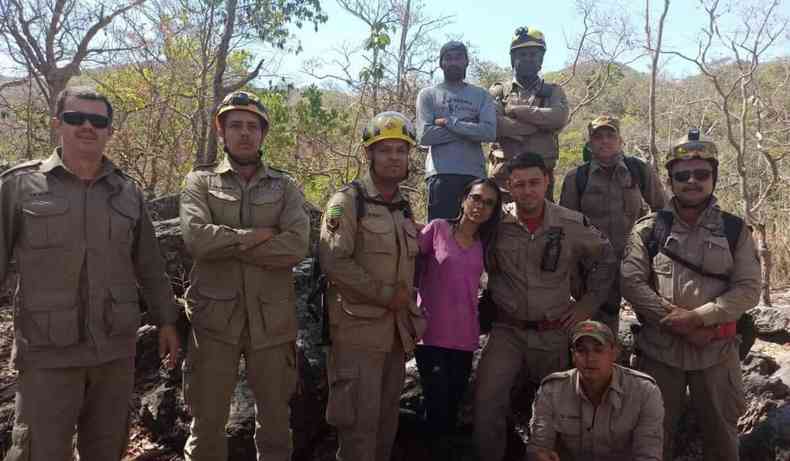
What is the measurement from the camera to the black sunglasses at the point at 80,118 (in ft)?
10.6

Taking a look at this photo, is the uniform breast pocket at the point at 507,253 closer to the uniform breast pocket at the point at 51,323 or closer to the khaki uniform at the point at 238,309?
the khaki uniform at the point at 238,309

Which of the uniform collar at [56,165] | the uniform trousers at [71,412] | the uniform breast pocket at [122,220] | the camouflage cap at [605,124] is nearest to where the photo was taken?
the uniform trousers at [71,412]

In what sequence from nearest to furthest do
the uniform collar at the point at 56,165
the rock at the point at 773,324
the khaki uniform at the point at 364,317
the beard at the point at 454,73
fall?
the uniform collar at the point at 56,165
the khaki uniform at the point at 364,317
the beard at the point at 454,73
the rock at the point at 773,324

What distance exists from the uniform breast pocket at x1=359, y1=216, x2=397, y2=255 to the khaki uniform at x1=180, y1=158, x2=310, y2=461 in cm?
37

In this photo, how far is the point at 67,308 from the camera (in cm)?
316

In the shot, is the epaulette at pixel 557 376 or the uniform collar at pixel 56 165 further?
the epaulette at pixel 557 376

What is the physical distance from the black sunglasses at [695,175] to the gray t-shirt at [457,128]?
1553 millimetres

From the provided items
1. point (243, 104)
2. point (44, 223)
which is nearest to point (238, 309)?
point (44, 223)

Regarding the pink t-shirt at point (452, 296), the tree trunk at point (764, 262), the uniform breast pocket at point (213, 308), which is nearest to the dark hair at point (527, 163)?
the pink t-shirt at point (452, 296)

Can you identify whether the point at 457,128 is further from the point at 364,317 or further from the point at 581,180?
the point at 364,317

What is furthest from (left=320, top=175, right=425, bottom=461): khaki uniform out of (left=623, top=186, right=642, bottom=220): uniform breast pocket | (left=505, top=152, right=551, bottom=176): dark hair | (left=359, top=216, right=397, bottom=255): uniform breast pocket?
(left=623, top=186, right=642, bottom=220): uniform breast pocket

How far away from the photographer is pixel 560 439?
3721 millimetres

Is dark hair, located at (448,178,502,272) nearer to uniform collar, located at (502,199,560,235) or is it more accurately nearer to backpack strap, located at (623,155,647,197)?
uniform collar, located at (502,199,560,235)

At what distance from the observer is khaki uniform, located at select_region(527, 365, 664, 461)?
351 cm
